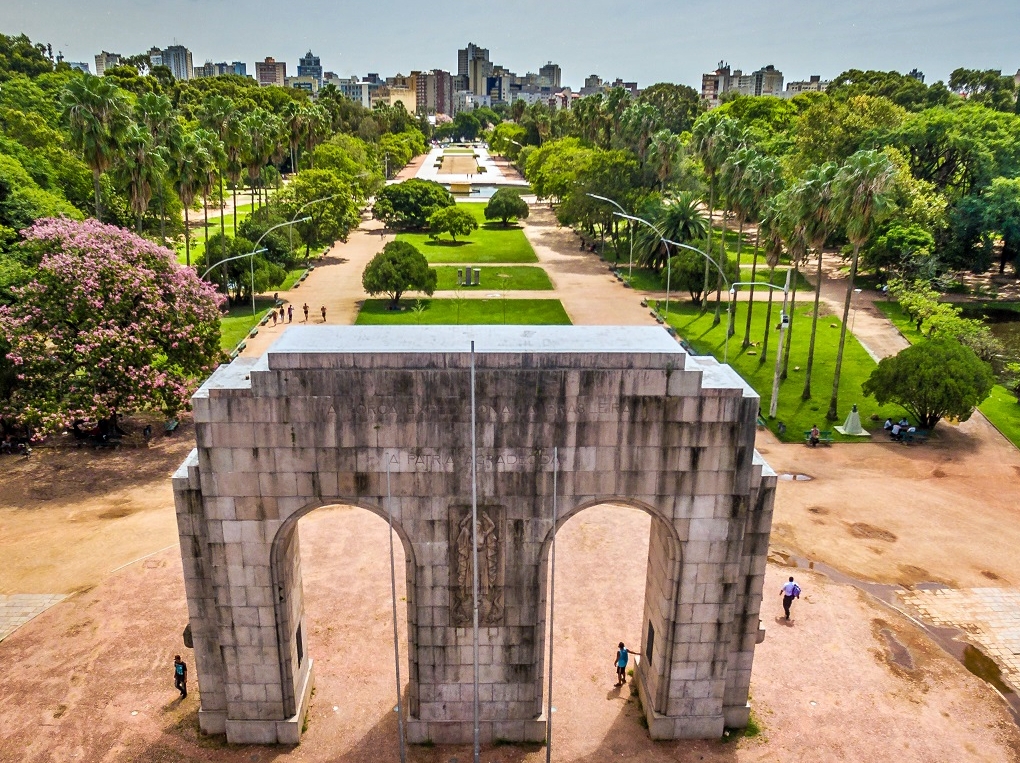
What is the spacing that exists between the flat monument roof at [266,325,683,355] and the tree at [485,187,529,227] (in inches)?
3441

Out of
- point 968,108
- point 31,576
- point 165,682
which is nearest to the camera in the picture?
point 165,682

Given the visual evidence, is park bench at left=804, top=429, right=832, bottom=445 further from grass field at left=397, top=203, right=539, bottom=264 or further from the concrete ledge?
grass field at left=397, top=203, right=539, bottom=264

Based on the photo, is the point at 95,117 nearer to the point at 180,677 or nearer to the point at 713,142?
the point at 180,677

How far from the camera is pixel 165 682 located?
23.2m

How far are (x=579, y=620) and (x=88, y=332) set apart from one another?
24.5 m

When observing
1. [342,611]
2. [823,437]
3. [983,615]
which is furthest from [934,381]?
[342,611]

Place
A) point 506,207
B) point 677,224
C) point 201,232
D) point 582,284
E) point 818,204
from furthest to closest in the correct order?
point 506,207
point 201,232
point 582,284
point 677,224
point 818,204

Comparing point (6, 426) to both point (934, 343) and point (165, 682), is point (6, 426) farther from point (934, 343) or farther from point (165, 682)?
point (934, 343)

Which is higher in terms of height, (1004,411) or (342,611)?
(1004,411)

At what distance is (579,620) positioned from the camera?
2650cm

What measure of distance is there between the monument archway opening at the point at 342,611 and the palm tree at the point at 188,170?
109 feet

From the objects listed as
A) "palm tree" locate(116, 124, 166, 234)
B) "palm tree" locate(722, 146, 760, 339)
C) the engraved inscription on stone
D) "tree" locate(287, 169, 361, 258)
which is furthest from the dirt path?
the engraved inscription on stone

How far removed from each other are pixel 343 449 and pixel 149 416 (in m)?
27.7

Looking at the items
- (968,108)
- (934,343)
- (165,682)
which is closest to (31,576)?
(165,682)
